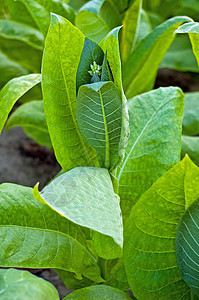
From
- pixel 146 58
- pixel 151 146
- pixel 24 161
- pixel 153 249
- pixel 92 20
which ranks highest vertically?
pixel 92 20

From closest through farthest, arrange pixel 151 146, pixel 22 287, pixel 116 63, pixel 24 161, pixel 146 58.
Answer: pixel 22 287, pixel 116 63, pixel 151 146, pixel 146 58, pixel 24 161

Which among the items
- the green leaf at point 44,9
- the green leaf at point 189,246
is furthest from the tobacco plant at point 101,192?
the green leaf at point 44,9

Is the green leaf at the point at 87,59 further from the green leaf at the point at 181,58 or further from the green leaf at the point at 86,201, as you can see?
the green leaf at the point at 181,58

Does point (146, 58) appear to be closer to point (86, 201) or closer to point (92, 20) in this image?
point (92, 20)

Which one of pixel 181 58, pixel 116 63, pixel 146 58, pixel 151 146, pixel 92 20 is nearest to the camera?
pixel 116 63

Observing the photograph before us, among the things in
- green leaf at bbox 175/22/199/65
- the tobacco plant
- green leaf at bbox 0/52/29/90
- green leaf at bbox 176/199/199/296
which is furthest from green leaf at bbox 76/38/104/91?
green leaf at bbox 0/52/29/90

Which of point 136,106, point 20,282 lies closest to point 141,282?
point 20,282

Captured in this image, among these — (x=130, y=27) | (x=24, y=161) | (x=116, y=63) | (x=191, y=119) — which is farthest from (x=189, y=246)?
(x=24, y=161)

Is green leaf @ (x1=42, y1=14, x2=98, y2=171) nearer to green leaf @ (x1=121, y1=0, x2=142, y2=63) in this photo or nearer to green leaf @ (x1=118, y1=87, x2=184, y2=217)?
green leaf @ (x1=118, y1=87, x2=184, y2=217)

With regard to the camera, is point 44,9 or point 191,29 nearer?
point 191,29
